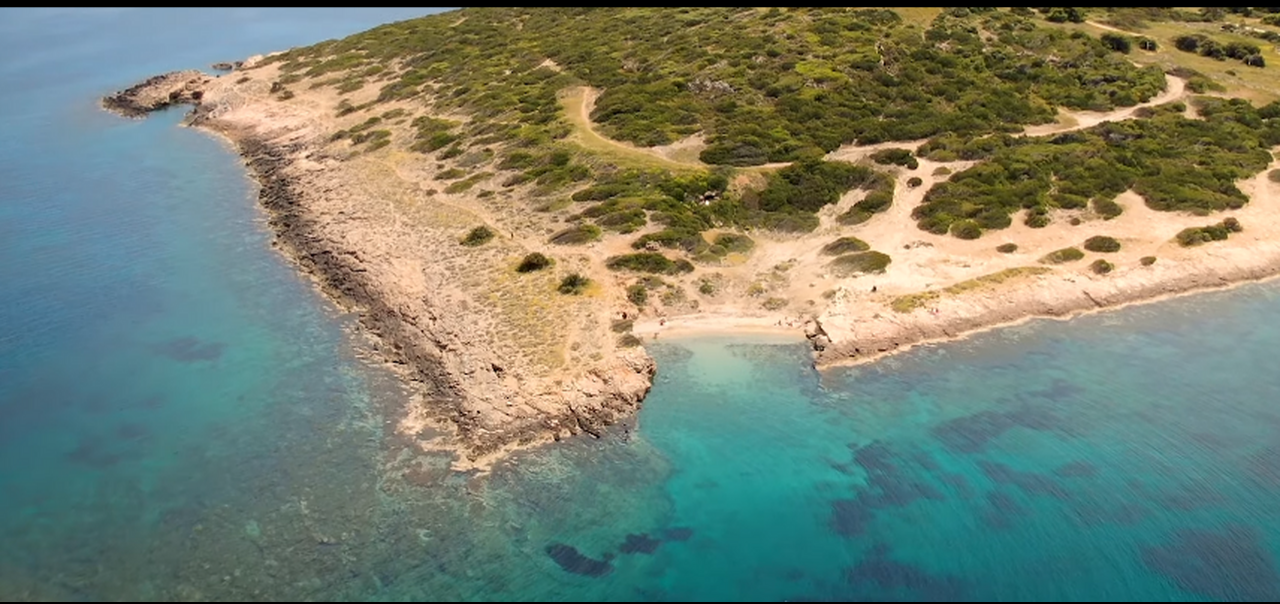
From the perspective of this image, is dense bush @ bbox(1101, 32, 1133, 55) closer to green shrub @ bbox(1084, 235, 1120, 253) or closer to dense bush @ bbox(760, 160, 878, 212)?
green shrub @ bbox(1084, 235, 1120, 253)

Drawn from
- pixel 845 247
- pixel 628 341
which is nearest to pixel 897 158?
pixel 845 247

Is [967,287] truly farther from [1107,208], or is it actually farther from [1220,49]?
[1220,49]

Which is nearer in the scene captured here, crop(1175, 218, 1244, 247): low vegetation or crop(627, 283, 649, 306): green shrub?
crop(627, 283, 649, 306): green shrub

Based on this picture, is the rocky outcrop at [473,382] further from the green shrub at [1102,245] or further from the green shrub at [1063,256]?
the green shrub at [1102,245]

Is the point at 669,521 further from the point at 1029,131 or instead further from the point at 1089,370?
the point at 1029,131

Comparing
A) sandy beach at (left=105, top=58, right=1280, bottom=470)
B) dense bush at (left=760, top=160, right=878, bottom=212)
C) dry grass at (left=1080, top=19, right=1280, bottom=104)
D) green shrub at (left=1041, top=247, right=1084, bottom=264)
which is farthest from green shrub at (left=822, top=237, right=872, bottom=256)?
dry grass at (left=1080, top=19, right=1280, bottom=104)

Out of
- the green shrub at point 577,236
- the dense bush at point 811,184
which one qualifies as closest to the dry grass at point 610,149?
the dense bush at point 811,184
